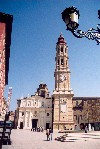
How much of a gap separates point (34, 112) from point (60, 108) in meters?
10.3

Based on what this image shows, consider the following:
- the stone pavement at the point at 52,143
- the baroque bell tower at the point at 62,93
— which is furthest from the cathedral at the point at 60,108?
the stone pavement at the point at 52,143

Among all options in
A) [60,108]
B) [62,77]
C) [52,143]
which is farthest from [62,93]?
[52,143]

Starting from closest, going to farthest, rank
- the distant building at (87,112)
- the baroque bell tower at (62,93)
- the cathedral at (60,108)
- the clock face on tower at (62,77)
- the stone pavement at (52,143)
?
the stone pavement at (52,143), the baroque bell tower at (62,93), the cathedral at (60,108), the clock face on tower at (62,77), the distant building at (87,112)

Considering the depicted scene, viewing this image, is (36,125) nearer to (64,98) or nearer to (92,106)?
(64,98)

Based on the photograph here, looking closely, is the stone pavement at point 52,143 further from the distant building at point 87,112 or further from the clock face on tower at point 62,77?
the distant building at point 87,112

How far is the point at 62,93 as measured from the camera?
5238 centimetres

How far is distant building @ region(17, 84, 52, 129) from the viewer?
5646 centimetres

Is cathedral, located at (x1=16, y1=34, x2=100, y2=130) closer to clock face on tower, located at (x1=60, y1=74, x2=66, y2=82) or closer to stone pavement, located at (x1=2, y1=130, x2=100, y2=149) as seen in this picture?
clock face on tower, located at (x1=60, y1=74, x2=66, y2=82)

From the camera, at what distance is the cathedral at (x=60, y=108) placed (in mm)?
51031

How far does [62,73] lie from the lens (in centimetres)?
5469

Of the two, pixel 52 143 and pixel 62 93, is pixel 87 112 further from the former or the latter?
pixel 52 143

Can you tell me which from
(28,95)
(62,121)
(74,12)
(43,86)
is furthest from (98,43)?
(43,86)

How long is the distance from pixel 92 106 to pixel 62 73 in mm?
14857

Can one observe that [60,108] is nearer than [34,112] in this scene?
Yes
